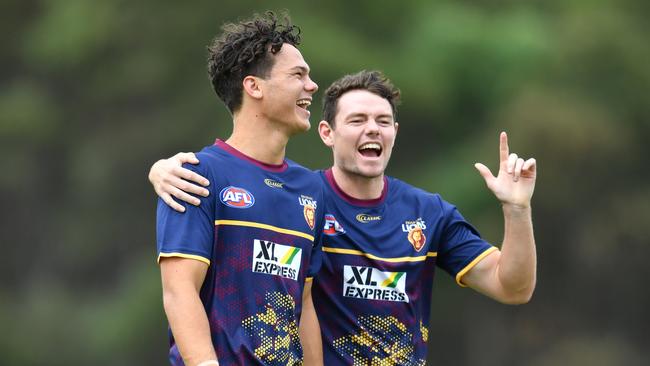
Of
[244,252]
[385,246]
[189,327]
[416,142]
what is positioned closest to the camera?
[189,327]

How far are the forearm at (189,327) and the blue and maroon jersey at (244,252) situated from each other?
16cm

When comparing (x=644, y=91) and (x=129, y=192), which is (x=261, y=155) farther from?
(x=129, y=192)

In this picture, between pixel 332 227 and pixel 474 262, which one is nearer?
pixel 332 227

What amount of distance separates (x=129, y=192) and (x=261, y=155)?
58.6 ft

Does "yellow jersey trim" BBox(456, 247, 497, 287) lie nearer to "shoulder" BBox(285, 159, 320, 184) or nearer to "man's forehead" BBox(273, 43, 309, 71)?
"shoulder" BBox(285, 159, 320, 184)

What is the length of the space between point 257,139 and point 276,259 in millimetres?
556

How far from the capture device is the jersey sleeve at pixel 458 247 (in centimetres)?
660

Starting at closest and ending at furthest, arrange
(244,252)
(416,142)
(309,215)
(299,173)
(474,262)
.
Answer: (244,252) < (309,215) < (299,173) < (474,262) < (416,142)

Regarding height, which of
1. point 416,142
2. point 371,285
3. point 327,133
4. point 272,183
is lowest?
point 371,285

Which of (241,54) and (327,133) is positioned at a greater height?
(241,54)

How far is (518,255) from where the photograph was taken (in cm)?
627

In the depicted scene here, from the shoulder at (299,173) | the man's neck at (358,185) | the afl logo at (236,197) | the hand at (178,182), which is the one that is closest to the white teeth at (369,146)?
the man's neck at (358,185)

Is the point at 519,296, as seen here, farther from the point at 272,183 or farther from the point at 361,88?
the point at 272,183

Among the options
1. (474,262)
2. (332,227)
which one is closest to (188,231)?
(332,227)
